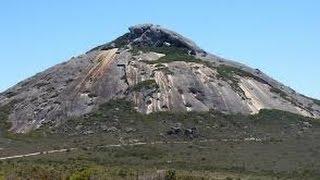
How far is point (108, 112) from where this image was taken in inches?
7441

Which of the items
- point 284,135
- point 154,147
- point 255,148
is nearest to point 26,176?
point 154,147

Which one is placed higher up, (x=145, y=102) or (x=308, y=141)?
(x=145, y=102)

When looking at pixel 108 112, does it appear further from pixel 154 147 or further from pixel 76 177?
pixel 76 177

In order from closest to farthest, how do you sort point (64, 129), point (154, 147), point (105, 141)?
point (154, 147), point (105, 141), point (64, 129)

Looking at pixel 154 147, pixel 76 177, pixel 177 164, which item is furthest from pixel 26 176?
pixel 154 147

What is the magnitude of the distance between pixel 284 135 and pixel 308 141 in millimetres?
11235

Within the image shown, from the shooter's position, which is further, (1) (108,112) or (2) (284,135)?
(1) (108,112)

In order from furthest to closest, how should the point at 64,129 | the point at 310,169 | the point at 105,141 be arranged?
the point at 64,129, the point at 105,141, the point at 310,169

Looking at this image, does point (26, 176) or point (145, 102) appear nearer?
point (26, 176)

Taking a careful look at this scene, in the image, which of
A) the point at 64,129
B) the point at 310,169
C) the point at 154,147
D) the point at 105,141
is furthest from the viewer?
the point at 64,129

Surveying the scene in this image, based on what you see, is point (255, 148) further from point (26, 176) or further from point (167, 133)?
point (26, 176)

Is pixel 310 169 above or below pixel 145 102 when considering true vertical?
below

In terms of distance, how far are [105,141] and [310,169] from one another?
5511 centimetres

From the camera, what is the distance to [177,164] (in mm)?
136000
